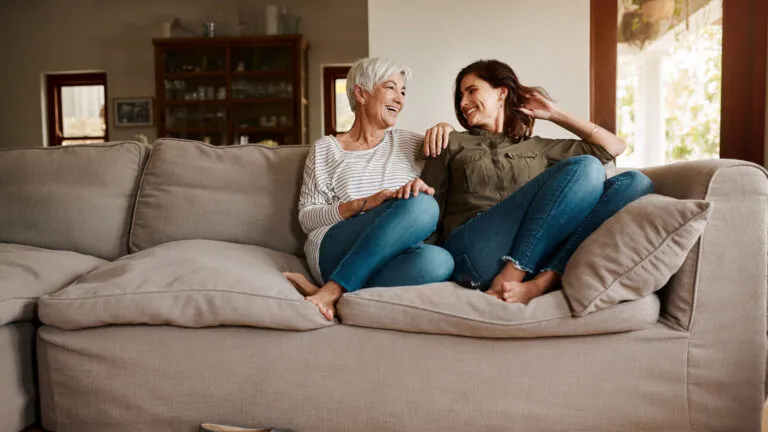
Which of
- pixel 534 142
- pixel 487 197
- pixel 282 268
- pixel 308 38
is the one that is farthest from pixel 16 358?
pixel 308 38

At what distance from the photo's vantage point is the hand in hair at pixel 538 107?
7.15 ft

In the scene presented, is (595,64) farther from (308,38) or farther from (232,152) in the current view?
(308,38)

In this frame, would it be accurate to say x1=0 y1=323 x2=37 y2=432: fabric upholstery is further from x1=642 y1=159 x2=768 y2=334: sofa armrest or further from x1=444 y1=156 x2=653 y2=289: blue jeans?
x1=642 y1=159 x2=768 y2=334: sofa armrest

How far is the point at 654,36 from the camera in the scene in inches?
146

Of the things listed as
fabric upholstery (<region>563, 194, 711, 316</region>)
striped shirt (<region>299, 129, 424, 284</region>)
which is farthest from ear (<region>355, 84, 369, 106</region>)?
fabric upholstery (<region>563, 194, 711, 316</region>)

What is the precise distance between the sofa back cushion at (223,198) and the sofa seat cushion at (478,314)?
678 millimetres

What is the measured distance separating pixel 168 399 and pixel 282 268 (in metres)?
0.49

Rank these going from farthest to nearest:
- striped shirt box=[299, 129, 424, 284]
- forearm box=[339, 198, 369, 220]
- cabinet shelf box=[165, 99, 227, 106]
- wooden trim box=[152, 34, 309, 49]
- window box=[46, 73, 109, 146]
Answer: window box=[46, 73, 109, 146] < cabinet shelf box=[165, 99, 227, 106] < wooden trim box=[152, 34, 309, 49] < striped shirt box=[299, 129, 424, 284] < forearm box=[339, 198, 369, 220]

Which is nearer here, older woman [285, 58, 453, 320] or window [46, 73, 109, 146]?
older woman [285, 58, 453, 320]

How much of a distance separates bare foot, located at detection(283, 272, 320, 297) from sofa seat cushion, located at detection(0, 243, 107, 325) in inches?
25.7

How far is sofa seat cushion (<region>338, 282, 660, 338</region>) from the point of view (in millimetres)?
1470

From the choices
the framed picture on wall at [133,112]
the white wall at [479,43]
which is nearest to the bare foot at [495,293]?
the white wall at [479,43]

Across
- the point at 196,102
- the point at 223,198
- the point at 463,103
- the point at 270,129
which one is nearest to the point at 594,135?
the point at 463,103

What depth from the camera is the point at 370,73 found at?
2.15 meters
